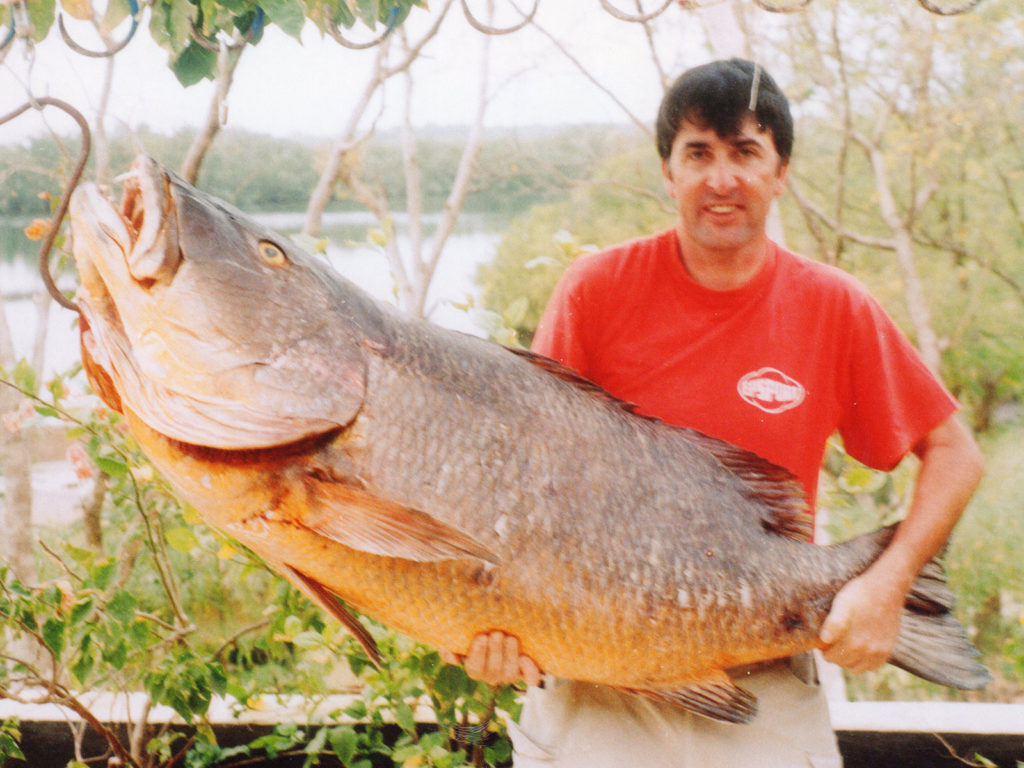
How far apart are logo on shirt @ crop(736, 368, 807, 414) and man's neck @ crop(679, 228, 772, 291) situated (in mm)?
242

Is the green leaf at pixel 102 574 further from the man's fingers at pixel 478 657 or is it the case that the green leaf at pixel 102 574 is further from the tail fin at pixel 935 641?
the tail fin at pixel 935 641

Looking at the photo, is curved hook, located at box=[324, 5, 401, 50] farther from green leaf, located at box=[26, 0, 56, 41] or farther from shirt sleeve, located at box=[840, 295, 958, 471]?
shirt sleeve, located at box=[840, 295, 958, 471]

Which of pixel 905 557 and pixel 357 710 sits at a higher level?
pixel 905 557

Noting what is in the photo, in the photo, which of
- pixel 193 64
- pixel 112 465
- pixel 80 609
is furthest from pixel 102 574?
pixel 193 64

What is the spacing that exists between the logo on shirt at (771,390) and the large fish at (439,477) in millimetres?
191

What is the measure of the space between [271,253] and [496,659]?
0.88 meters

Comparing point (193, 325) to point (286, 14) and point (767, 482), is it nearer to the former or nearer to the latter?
point (286, 14)

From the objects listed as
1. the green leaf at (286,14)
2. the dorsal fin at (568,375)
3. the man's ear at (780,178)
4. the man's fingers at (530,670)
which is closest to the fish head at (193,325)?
the green leaf at (286,14)

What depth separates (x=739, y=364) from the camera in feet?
7.08

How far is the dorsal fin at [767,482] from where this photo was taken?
1988 millimetres

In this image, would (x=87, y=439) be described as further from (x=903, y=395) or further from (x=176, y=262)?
(x=903, y=395)

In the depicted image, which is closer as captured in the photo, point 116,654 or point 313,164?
point 116,654

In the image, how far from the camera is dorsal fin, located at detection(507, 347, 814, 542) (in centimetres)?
199

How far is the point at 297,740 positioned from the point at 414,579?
1.36m
